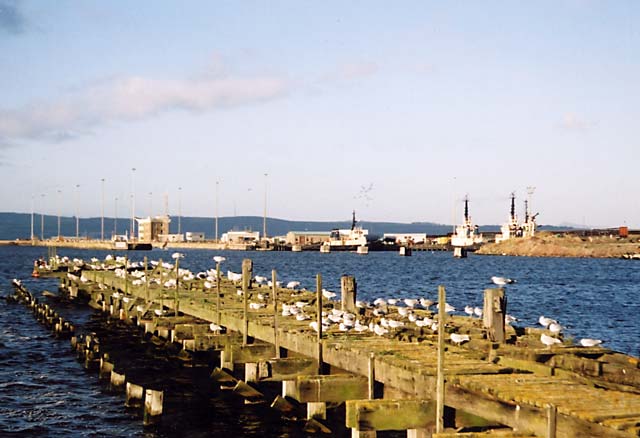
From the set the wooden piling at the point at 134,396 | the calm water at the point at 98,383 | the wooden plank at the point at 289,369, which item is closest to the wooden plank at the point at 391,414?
the wooden plank at the point at 289,369

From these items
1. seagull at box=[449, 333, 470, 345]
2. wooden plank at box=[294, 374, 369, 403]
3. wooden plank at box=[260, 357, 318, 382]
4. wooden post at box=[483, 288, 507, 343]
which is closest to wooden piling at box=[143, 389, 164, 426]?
wooden plank at box=[260, 357, 318, 382]

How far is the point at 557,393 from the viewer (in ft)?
47.4

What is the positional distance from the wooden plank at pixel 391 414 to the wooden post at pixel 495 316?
7.23m

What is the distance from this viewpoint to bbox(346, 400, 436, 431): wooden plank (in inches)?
611

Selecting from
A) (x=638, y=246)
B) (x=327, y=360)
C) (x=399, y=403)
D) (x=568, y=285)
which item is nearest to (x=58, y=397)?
(x=327, y=360)

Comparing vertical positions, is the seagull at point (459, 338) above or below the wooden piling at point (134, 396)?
above

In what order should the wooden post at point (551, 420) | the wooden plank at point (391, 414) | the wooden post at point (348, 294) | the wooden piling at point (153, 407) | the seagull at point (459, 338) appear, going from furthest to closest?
the wooden post at point (348, 294)
the wooden piling at point (153, 407)
the seagull at point (459, 338)
the wooden plank at point (391, 414)
the wooden post at point (551, 420)

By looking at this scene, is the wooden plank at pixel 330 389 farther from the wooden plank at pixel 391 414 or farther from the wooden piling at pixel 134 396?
the wooden piling at pixel 134 396

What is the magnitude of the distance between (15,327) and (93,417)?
81.4 feet

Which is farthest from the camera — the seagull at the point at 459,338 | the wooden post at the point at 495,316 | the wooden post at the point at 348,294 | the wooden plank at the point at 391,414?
the wooden post at the point at 348,294

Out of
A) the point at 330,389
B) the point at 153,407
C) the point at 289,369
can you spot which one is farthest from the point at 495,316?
the point at 153,407

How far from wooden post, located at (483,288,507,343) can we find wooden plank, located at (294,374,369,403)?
503 cm

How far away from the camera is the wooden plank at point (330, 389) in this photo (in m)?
19.2

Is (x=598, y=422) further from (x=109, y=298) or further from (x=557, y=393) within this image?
(x=109, y=298)
